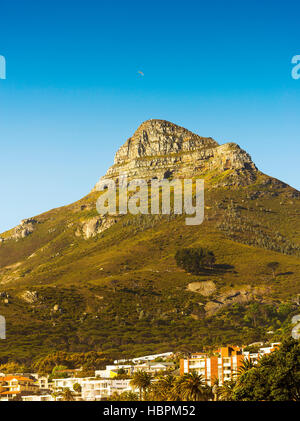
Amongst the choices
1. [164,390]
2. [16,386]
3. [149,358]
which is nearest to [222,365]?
[164,390]

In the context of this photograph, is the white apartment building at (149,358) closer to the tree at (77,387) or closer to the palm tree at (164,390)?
the tree at (77,387)

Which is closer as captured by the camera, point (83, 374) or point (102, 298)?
point (83, 374)

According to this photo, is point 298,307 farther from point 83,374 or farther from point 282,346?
point 282,346

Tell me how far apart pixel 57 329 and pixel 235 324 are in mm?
50645

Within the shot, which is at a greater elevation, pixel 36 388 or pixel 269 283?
pixel 269 283

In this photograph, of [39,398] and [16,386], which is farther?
[16,386]

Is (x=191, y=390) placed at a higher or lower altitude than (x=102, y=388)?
higher

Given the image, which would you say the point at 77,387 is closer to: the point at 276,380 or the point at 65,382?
the point at 65,382

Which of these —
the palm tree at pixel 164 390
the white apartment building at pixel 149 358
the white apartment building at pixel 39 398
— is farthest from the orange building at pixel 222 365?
the white apartment building at pixel 149 358

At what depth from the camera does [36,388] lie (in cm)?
11675

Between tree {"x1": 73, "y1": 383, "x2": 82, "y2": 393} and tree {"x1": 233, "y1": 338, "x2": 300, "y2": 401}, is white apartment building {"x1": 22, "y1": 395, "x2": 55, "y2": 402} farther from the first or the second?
tree {"x1": 233, "y1": 338, "x2": 300, "y2": 401}

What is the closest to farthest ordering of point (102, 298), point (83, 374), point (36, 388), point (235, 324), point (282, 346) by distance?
point (282, 346), point (36, 388), point (83, 374), point (235, 324), point (102, 298)

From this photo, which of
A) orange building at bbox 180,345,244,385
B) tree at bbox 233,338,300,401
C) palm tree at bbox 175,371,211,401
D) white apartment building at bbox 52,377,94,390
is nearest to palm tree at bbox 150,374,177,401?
palm tree at bbox 175,371,211,401
